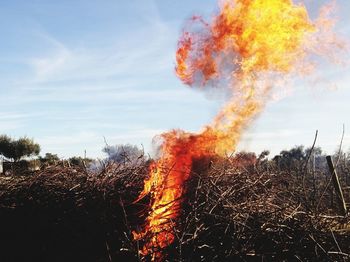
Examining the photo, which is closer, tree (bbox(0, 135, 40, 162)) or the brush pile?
the brush pile

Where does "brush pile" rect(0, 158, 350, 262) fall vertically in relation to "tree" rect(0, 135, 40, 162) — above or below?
below

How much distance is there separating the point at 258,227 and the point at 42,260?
3.66 meters

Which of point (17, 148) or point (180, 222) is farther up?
point (17, 148)

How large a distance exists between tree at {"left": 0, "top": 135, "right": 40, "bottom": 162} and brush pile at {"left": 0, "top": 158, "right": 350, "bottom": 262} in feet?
68.3

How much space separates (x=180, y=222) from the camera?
580 centimetres

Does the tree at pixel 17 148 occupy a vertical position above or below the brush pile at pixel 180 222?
above

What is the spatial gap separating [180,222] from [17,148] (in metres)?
23.9

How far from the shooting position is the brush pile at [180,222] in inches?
219

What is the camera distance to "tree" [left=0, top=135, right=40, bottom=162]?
88.0 ft

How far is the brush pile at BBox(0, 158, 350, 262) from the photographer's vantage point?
18.3ft

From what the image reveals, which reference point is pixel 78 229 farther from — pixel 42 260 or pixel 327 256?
pixel 327 256

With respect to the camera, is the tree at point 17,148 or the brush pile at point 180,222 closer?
the brush pile at point 180,222

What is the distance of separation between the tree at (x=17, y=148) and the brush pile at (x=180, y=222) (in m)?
20.8

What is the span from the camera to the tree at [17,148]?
26.8 metres
